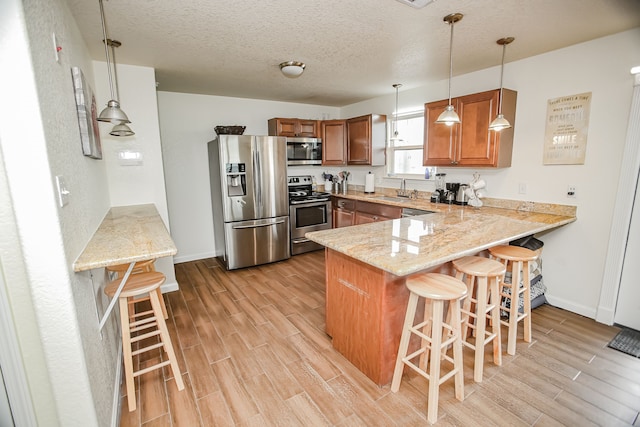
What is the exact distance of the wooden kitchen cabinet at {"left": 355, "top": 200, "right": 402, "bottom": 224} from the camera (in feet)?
12.7

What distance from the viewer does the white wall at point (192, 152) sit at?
409 cm

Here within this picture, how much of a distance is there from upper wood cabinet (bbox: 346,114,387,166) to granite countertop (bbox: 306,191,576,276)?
5.89ft

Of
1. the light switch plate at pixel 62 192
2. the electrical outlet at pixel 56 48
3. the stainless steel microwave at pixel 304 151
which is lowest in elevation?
the light switch plate at pixel 62 192

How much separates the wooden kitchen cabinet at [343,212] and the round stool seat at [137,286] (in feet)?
10.0

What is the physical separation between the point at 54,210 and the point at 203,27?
1.73 meters

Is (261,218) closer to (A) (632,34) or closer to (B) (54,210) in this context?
(B) (54,210)

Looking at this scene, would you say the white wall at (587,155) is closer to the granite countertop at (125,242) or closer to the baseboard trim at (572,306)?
the baseboard trim at (572,306)

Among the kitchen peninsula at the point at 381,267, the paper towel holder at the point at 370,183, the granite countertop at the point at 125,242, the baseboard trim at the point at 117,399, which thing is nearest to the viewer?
the granite countertop at the point at 125,242

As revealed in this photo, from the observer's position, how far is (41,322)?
115 centimetres

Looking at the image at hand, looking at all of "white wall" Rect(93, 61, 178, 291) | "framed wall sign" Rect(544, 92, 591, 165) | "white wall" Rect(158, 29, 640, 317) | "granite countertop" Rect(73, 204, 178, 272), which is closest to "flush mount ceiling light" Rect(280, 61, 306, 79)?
"white wall" Rect(93, 61, 178, 291)

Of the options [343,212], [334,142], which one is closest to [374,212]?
[343,212]

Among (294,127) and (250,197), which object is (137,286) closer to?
(250,197)

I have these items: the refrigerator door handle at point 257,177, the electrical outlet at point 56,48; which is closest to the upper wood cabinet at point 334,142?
the refrigerator door handle at point 257,177

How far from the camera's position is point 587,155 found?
2596 mm
